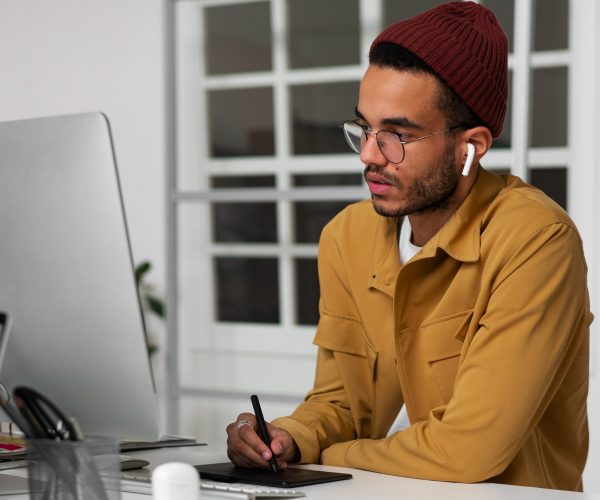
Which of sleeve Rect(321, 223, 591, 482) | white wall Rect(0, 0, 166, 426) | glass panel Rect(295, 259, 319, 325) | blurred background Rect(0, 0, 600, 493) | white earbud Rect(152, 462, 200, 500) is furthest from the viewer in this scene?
white wall Rect(0, 0, 166, 426)

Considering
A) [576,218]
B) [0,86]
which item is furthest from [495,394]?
[0,86]

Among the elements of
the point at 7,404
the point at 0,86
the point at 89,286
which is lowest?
the point at 7,404

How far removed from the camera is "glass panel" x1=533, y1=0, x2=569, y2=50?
3582 mm

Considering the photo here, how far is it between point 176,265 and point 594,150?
182cm

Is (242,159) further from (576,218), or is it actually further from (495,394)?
(495,394)

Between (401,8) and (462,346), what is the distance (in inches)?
91.1

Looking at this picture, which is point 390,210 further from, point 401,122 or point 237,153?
point 237,153

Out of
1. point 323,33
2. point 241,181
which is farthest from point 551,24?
point 241,181

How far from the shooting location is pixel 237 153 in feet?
14.0

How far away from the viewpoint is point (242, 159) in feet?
13.9

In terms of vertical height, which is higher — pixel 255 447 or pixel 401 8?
pixel 401 8

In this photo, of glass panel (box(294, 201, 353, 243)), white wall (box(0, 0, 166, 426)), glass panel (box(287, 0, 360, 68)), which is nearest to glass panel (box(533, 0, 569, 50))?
glass panel (box(287, 0, 360, 68))

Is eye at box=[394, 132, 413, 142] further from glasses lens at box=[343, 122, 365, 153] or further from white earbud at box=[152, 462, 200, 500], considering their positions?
white earbud at box=[152, 462, 200, 500]

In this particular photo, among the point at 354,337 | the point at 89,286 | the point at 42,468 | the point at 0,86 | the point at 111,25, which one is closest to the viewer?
the point at 42,468
